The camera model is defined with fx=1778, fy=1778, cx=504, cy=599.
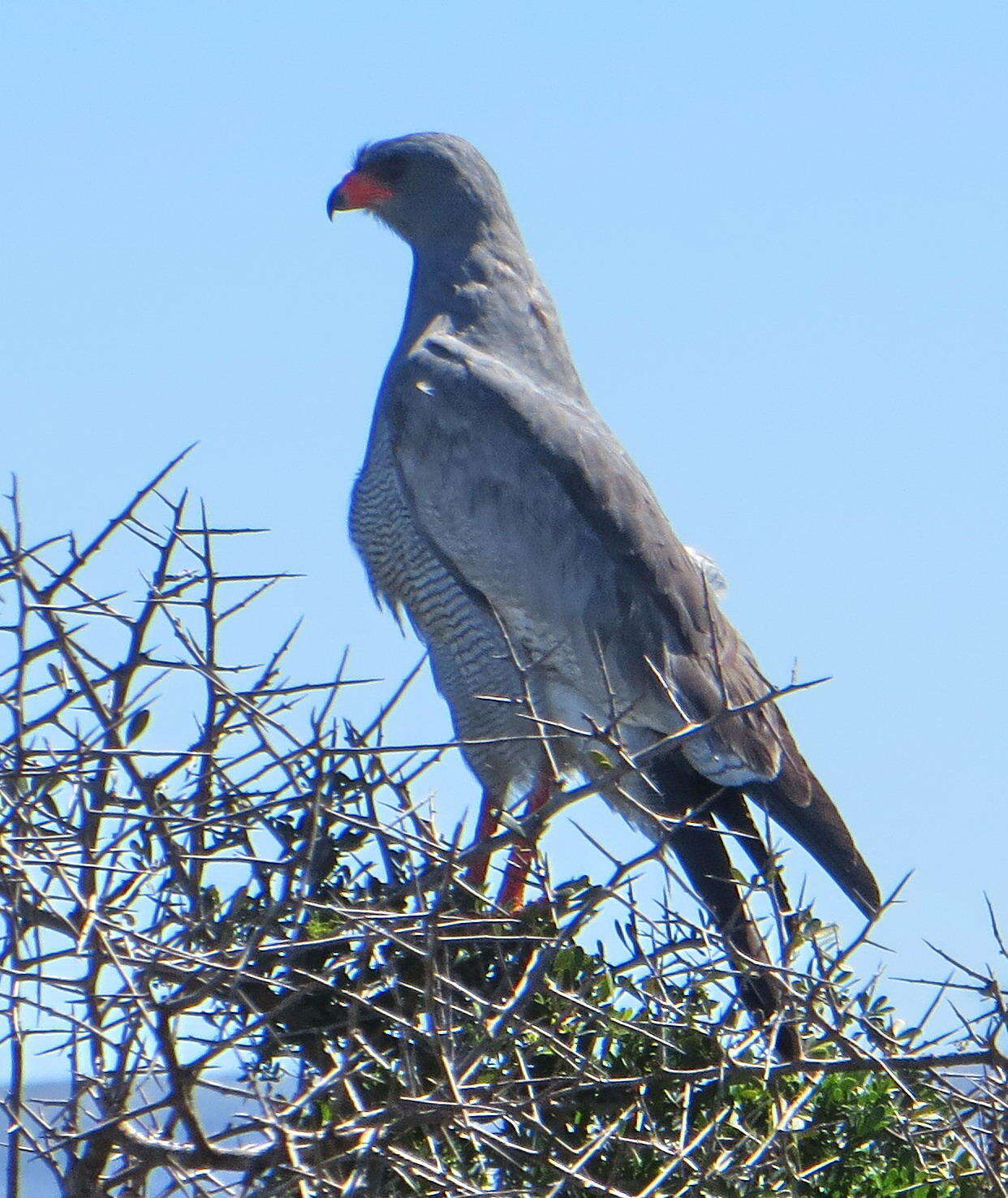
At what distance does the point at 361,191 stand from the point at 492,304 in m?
0.82

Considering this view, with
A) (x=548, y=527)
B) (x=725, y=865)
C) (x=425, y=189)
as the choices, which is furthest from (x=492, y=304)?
(x=725, y=865)

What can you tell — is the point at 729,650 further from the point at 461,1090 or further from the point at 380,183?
the point at 461,1090

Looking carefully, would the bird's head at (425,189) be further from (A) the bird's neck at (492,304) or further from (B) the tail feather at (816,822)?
(B) the tail feather at (816,822)

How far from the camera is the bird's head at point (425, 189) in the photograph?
6.12 metres

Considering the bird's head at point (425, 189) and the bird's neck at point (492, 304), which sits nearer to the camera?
the bird's neck at point (492, 304)

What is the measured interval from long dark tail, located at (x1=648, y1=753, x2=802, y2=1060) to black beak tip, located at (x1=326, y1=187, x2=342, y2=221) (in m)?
2.58

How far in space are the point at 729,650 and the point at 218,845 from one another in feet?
7.96

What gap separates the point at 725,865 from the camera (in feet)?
14.6

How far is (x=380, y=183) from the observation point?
634 centimetres

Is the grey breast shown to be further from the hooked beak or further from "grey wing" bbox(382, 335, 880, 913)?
the hooked beak

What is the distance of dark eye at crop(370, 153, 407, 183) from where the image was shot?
6305mm

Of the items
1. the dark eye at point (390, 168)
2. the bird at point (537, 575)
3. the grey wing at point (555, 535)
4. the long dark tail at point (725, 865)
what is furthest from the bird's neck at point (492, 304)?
the long dark tail at point (725, 865)

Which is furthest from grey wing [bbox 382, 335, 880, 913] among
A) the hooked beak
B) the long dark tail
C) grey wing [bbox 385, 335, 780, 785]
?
the hooked beak

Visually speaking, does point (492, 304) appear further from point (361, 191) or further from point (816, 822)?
point (816, 822)
